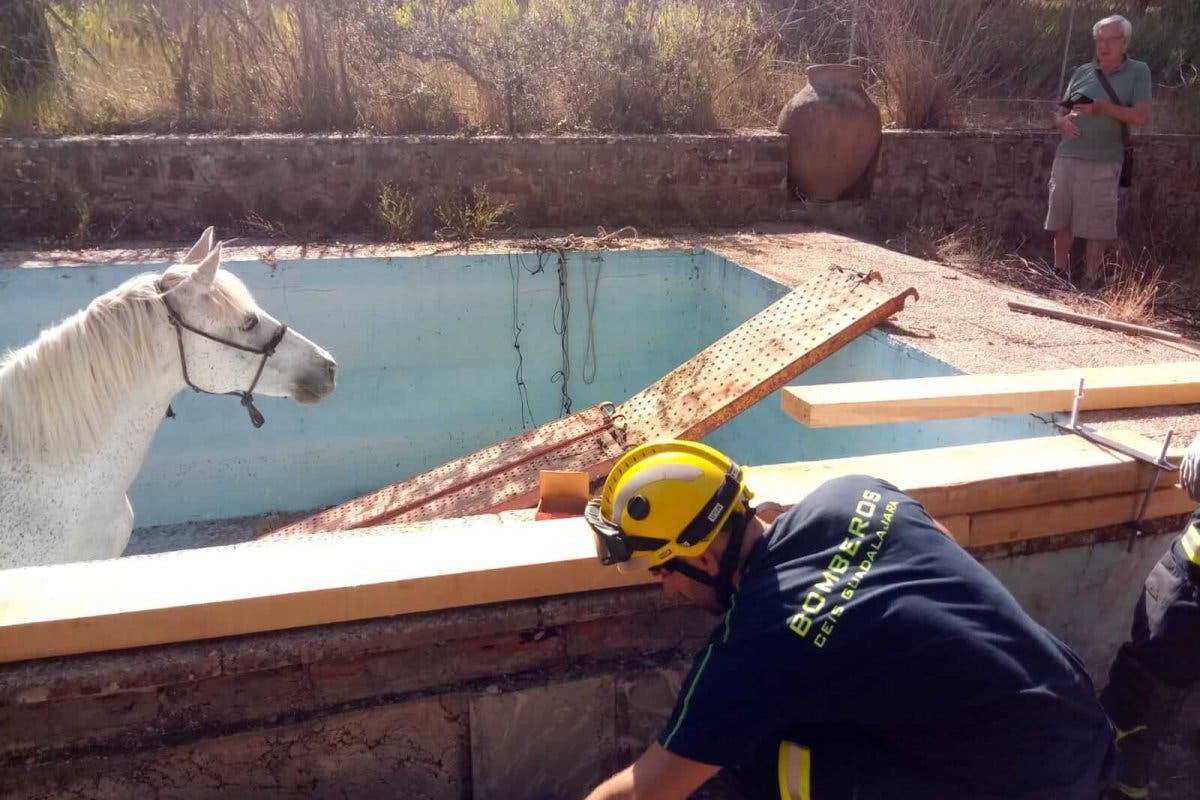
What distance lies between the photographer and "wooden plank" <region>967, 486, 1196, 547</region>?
254cm

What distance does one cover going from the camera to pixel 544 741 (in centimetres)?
222

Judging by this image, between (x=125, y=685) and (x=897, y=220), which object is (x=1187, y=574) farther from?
(x=897, y=220)

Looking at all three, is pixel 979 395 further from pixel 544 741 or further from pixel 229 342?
pixel 229 342

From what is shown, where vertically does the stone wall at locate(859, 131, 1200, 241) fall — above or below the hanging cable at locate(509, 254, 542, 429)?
above

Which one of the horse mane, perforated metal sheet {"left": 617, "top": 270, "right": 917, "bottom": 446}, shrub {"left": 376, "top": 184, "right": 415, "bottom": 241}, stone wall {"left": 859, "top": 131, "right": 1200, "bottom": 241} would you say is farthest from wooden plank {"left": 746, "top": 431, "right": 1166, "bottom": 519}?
stone wall {"left": 859, "top": 131, "right": 1200, "bottom": 241}

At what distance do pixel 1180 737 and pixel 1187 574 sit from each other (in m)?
0.68

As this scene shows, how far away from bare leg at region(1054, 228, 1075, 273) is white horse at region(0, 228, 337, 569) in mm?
6367

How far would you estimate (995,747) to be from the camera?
1.59 m

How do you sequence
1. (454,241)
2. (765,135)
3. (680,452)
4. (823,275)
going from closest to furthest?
(680,452), (823,275), (454,241), (765,135)

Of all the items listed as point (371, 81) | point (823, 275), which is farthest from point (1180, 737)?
point (371, 81)

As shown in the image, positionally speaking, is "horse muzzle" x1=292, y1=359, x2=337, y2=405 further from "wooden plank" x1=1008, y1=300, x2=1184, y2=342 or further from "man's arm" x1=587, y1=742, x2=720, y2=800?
"wooden plank" x1=1008, y1=300, x2=1184, y2=342

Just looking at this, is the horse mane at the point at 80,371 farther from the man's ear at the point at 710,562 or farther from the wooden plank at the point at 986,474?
the man's ear at the point at 710,562

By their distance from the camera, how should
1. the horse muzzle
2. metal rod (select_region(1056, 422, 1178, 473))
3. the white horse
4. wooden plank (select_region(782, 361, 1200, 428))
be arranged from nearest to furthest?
metal rod (select_region(1056, 422, 1178, 473)), the white horse, wooden plank (select_region(782, 361, 1200, 428)), the horse muzzle

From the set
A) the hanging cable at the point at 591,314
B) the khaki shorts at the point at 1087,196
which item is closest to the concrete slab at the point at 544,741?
the hanging cable at the point at 591,314
